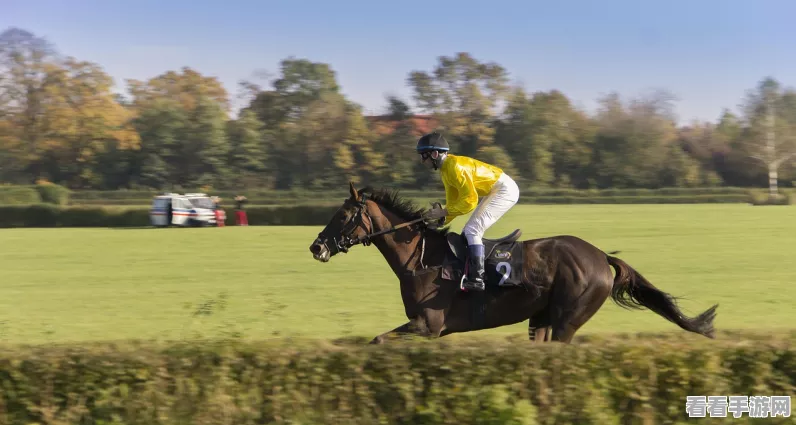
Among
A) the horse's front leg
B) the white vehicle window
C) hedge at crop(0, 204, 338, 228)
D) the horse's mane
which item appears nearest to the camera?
the horse's front leg

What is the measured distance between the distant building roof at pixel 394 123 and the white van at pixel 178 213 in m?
24.1

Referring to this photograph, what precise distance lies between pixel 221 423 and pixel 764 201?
132 ft

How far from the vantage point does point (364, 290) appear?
1141cm

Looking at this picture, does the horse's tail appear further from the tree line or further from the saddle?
the tree line

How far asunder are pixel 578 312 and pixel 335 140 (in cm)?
4662

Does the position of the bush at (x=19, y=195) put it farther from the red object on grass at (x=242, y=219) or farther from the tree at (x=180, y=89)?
the tree at (x=180, y=89)

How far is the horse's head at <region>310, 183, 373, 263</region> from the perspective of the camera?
5.95 meters

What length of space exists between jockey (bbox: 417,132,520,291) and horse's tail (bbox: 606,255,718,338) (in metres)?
0.91

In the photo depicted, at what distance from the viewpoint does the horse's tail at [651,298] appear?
579 cm

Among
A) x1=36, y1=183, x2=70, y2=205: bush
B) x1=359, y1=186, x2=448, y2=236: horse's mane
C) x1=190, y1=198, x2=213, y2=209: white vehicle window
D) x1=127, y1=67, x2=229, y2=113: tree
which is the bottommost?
x1=359, y1=186, x2=448, y2=236: horse's mane

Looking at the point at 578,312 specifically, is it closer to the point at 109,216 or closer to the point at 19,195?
the point at 109,216

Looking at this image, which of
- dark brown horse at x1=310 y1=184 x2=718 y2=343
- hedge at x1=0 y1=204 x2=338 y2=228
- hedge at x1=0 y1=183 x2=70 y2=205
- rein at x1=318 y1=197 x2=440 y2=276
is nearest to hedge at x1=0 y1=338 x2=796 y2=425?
dark brown horse at x1=310 y1=184 x2=718 y2=343

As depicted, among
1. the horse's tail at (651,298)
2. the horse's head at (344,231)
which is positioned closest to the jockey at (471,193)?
the horse's head at (344,231)

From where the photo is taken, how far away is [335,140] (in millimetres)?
51688
